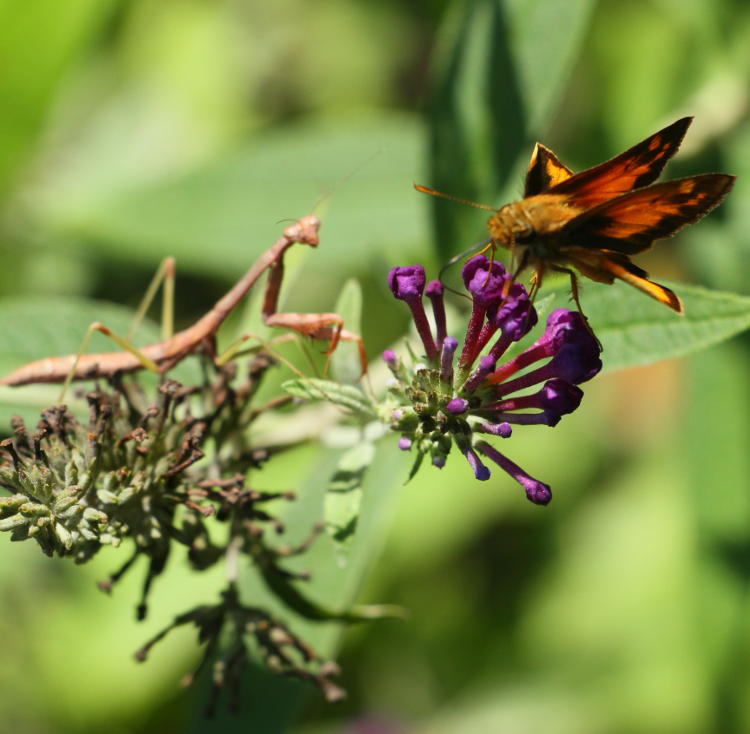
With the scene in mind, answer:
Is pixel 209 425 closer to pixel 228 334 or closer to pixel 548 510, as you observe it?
pixel 228 334

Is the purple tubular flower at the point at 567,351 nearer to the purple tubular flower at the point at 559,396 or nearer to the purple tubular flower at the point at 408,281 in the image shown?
the purple tubular flower at the point at 559,396

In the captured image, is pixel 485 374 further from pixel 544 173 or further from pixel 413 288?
pixel 544 173

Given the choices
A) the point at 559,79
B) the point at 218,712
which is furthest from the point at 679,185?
the point at 218,712

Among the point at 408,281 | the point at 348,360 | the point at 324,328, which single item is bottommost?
the point at 348,360

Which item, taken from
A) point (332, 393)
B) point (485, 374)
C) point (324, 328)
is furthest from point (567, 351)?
point (324, 328)

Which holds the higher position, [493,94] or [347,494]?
[493,94]

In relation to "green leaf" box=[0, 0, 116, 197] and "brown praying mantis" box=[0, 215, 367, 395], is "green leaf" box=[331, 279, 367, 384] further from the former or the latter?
"green leaf" box=[0, 0, 116, 197]

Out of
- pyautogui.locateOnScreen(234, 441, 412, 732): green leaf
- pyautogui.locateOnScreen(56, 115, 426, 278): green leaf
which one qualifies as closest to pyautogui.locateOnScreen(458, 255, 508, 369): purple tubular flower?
pyautogui.locateOnScreen(234, 441, 412, 732): green leaf
